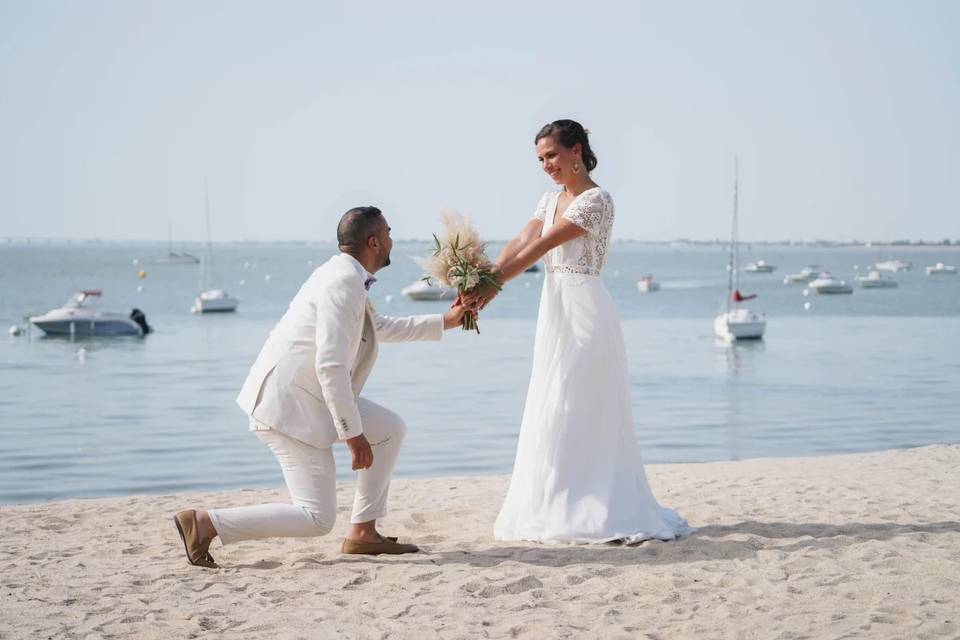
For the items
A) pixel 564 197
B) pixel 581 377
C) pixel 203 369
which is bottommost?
pixel 203 369

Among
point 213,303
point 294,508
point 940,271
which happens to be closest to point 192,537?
point 294,508

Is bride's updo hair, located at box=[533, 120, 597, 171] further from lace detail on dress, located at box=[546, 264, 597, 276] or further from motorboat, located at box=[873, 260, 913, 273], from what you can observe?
motorboat, located at box=[873, 260, 913, 273]

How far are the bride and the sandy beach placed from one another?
0.23 m

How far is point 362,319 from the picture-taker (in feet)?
20.0

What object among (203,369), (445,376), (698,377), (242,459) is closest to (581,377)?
(242,459)

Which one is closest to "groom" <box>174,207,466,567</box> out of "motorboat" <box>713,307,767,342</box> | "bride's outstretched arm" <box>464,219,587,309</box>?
"bride's outstretched arm" <box>464,219,587,309</box>

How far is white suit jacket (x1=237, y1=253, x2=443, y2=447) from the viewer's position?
5871 millimetres

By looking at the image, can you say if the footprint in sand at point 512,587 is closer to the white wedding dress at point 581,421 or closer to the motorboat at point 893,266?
the white wedding dress at point 581,421

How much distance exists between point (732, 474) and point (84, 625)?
6.27 meters

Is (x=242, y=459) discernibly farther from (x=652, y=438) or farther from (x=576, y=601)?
(x=576, y=601)

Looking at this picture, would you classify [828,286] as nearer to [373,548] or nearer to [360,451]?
[373,548]

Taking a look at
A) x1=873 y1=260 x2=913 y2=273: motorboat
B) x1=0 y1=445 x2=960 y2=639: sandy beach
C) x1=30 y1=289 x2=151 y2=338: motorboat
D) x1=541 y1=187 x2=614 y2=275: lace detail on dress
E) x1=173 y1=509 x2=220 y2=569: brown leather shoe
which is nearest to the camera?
x1=0 y1=445 x2=960 y2=639: sandy beach

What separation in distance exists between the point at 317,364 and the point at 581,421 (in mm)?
1679

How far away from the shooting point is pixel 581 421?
671 centimetres
